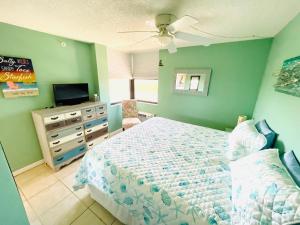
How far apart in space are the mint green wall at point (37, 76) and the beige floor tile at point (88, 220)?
1.55m

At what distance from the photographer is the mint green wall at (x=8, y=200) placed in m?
0.76

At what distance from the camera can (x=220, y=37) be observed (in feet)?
7.51

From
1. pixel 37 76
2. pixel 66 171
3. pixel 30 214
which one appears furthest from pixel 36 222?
pixel 37 76

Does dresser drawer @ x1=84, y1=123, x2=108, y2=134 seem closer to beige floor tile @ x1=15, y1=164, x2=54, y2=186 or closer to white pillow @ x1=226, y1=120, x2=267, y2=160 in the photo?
beige floor tile @ x1=15, y1=164, x2=54, y2=186

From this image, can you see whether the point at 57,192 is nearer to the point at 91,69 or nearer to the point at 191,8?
the point at 91,69

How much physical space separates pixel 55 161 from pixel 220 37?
11.7 ft

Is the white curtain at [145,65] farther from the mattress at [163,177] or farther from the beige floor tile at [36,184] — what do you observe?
the beige floor tile at [36,184]

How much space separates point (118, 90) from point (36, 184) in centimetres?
271

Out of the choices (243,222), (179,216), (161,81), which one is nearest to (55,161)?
(179,216)

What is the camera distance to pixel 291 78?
128 centimetres

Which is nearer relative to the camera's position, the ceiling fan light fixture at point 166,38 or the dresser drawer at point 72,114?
the ceiling fan light fixture at point 166,38

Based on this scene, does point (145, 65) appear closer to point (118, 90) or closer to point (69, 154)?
point (118, 90)

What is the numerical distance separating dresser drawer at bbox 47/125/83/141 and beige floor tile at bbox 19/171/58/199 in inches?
25.3

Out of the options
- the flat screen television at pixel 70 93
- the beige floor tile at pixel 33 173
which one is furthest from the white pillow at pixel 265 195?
the flat screen television at pixel 70 93
